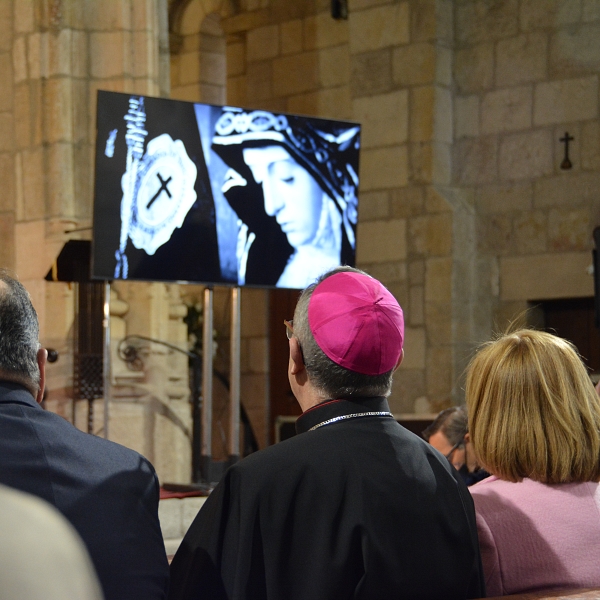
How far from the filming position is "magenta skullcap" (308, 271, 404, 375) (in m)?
1.59

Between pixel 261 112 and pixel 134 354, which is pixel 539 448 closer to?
pixel 261 112

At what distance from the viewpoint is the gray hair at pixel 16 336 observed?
1.63 m

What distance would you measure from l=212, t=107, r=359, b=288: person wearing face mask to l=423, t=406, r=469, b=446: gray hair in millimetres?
1641

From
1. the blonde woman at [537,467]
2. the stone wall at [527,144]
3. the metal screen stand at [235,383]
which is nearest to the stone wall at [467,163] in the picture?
the stone wall at [527,144]

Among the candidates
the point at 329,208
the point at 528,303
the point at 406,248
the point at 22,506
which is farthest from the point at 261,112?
the point at 22,506

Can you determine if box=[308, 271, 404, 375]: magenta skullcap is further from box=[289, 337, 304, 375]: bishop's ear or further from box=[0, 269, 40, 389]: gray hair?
box=[0, 269, 40, 389]: gray hair

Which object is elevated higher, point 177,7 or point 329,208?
point 177,7

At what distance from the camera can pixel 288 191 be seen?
5.16 meters

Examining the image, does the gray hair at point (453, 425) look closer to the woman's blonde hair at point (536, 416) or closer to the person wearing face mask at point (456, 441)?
the person wearing face mask at point (456, 441)

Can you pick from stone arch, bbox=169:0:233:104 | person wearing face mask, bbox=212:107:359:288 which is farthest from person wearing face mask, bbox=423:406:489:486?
stone arch, bbox=169:0:233:104

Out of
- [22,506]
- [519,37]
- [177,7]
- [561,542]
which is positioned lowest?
[561,542]

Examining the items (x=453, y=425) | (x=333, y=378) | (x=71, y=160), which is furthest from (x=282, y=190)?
(x=333, y=378)

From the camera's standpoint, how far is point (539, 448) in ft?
5.86

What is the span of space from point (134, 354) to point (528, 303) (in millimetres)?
3292
